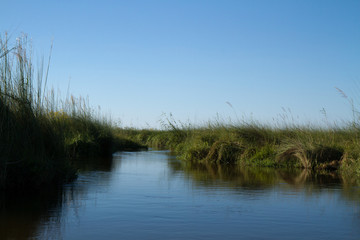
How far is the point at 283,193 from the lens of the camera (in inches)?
242

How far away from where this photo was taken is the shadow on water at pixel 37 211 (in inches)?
146

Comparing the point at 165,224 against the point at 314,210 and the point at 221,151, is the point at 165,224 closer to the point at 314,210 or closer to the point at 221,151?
the point at 314,210

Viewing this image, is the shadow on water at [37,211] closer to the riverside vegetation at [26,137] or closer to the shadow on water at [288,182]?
the riverside vegetation at [26,137]

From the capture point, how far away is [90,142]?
13367mm

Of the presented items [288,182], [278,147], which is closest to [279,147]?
[278,147]

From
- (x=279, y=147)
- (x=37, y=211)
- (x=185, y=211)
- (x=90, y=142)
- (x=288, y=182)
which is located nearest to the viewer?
(x=37, y=211)

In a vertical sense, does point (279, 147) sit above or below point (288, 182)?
above

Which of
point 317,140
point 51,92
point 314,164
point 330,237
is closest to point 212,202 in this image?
point 330,237

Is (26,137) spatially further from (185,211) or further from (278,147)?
(278,147)

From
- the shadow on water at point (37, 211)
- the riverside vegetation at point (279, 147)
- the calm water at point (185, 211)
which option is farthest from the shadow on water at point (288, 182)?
the shadow on water at point (37, 211)

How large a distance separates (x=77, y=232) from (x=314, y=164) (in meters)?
7.85

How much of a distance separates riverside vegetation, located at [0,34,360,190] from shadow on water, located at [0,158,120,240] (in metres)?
0.42

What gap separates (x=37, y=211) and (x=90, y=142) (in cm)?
895

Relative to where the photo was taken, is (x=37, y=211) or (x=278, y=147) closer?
(x=37, y=211)
